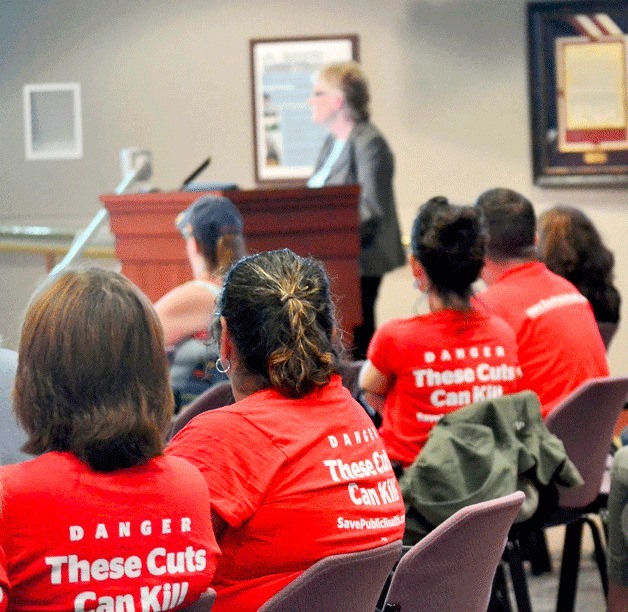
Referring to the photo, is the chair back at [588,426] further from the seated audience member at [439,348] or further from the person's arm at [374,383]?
the person's arm at [374,383]

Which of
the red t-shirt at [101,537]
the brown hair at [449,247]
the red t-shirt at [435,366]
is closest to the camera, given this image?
the red t-shirt at [101,537]

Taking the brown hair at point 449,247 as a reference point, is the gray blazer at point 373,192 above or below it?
above

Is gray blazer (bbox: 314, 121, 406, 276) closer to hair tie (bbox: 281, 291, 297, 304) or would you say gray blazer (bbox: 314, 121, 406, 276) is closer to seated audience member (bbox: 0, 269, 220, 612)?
hair tie (bbox: 281, 291, 297, 304)

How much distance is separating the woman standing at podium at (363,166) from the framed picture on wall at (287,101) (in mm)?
1377

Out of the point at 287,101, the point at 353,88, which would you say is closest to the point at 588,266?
the point at 353,88

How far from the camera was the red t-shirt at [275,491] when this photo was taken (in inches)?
69.3

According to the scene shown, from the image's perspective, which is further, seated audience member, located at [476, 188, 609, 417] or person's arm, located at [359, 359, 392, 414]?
seated audience member, located at [476, 188, 609, 417]

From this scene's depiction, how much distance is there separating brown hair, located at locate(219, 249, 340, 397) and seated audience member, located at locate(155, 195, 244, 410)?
5.26ft

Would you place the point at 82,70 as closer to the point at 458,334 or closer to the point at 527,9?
the point at 527,9

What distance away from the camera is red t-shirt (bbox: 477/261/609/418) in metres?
3.25

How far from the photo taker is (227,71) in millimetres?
6602

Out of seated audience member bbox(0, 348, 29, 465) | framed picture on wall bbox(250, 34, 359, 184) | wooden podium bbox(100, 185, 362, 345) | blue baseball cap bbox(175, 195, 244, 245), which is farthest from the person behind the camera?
framed picture on wall bbox(250, 34, 359, 184)

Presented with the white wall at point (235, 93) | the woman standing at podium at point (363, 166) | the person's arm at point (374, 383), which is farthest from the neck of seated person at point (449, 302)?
the white wall at point (235, 93)

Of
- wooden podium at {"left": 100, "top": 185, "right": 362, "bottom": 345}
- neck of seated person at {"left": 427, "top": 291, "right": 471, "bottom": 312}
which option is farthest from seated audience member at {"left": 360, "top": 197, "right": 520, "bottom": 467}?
wooden podium at {"left": 100, "top": 185, "right": 362, "bottom": 345}
